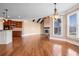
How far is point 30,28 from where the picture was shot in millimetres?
20047

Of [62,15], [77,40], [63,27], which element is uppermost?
[62,15]

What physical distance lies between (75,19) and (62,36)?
2.68 metres

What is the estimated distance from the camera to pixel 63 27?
1093 cm

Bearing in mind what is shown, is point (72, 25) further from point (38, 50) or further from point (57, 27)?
point (38, 50)

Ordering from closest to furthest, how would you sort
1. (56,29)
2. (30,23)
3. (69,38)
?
(69,38) → (56,29) → (30,23)

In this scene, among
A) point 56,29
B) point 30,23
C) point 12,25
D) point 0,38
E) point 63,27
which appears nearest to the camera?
point 0,38

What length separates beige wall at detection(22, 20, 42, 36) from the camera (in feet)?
60.2

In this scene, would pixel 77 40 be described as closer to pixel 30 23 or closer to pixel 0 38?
pixel 0 38

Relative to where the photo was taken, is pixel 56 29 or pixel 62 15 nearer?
pixel 62 15

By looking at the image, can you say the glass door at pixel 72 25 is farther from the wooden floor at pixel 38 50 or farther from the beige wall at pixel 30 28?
the beige wall at pixel 30 28

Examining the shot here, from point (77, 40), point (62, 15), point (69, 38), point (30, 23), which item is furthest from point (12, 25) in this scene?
point (77, 40)

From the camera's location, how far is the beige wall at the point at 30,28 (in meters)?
18.3

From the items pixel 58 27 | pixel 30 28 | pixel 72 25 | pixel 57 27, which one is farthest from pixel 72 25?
pixel 30 28

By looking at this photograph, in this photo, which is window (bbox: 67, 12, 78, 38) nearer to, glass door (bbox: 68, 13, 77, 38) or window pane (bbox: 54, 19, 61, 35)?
glass door (bbox: 68, 13, 77, 38)
